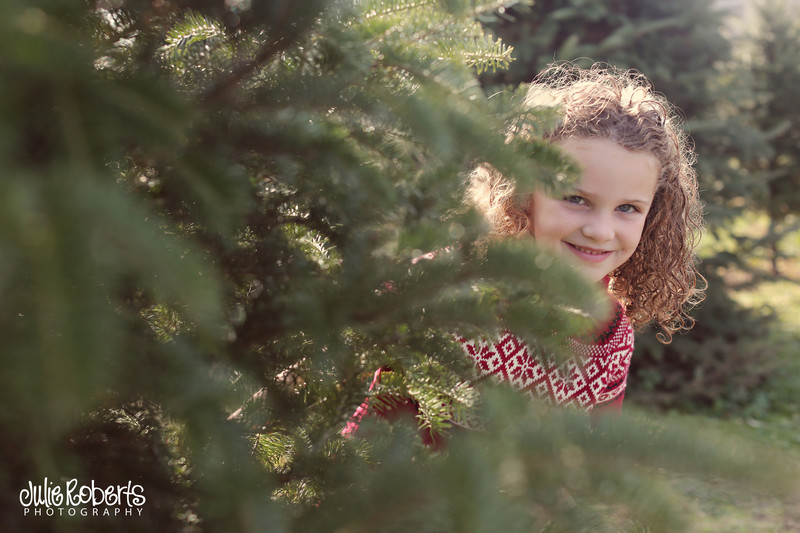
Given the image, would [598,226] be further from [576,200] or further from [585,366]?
[585,366]

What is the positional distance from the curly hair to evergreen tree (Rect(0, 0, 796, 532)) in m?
0.79

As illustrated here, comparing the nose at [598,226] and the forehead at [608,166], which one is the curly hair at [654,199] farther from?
the nose at [598,226]

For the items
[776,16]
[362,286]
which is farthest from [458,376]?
[776,16]

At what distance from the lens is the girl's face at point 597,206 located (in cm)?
176

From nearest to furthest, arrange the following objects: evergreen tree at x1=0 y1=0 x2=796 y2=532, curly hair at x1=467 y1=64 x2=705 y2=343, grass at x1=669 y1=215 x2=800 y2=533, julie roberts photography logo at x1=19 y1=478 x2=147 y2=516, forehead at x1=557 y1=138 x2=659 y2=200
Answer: evergreen tree at x1=0 y1=0 x2=796 y2=532, julie roberts photography logo at x1=19 y1=478 x2=147 y2=516, forehead at x1=557 y1=138 x2=659 y2=200, curly hair at x1=467 y1=64 x2=705 y2=343, grass at x1=669 y1=215 x2=800 y2=533

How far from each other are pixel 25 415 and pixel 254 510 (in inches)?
8.7

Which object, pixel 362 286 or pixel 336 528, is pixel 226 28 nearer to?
pixel 362 286

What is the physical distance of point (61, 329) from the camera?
377 mm

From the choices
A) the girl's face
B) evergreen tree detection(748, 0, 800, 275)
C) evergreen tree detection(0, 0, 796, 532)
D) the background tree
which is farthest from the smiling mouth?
evergreen tree detection(748, 0, 800, 275)

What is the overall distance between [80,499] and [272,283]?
32 cm

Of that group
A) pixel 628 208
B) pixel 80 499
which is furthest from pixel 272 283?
pixel 628 208

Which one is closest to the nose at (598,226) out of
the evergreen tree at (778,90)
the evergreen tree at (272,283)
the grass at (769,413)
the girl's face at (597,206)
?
the girl's face at (597,206)

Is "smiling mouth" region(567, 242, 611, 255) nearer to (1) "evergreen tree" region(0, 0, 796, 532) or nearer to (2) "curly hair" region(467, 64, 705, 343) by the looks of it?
(2) "curly hair" region(467, 64, 705, 343)

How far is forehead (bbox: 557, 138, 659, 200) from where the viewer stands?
1749mm
